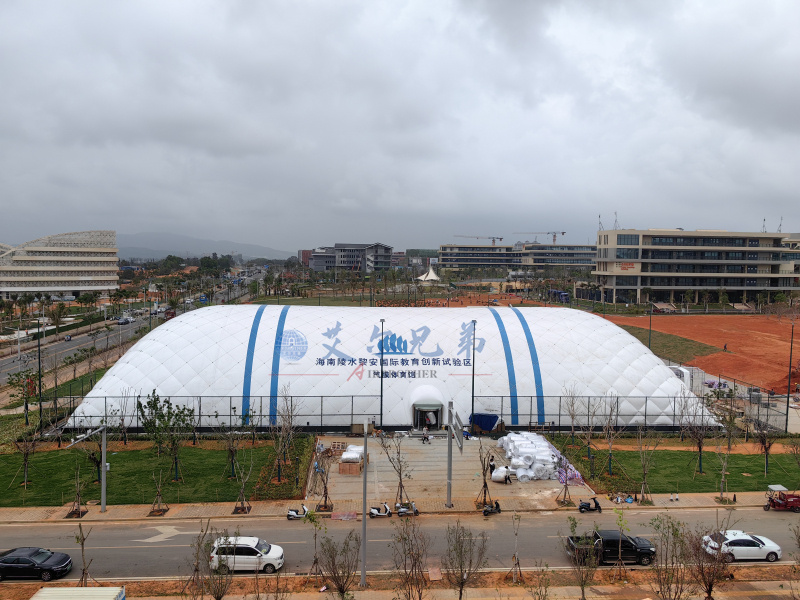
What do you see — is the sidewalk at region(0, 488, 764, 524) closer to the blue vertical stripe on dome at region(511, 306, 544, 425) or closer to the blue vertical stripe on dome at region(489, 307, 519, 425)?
the blue vertical stripe on dome at region(489, 307, 519, 425)

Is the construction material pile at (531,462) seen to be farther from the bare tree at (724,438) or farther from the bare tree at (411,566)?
the bare tree at (411,566)

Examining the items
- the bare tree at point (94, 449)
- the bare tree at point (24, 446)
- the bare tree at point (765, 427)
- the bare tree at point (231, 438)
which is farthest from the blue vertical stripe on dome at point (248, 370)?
the bare tree at point (765, 427)

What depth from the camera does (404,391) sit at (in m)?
35.4

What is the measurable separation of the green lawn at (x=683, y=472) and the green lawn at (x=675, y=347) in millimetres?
30604

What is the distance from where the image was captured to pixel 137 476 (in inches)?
1070

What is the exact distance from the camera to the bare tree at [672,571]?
1531cm

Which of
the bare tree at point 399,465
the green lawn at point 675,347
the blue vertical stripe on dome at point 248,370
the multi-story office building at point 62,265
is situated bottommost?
the bare tree at point 399,465

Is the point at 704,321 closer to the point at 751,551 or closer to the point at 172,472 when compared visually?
the point at 751,551

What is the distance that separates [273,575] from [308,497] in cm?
639

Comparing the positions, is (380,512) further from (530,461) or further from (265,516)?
(530,461)

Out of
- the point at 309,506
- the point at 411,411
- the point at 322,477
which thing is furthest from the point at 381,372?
the point at 309,506

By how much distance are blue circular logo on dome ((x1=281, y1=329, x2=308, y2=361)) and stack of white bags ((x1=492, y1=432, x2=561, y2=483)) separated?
14885mm

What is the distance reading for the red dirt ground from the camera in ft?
176

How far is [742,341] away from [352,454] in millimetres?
62810
